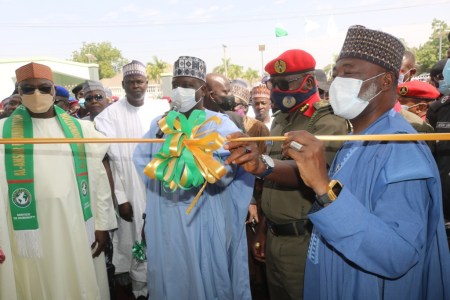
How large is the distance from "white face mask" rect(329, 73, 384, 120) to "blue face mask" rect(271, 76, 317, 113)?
0.85 metres

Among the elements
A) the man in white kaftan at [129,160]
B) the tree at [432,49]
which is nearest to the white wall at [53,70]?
the man in white kaftan at [129,160]

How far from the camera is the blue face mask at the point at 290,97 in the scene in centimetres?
252

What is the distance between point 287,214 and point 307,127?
65cm

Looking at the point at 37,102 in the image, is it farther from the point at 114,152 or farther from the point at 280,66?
the point at 280,66

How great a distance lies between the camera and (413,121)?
2.87 metres

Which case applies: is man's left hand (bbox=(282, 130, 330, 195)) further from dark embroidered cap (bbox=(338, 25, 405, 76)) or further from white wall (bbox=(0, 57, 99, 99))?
white wall (bbox=(0, 57, 99, 99))

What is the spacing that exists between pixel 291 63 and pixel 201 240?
5.01 ft

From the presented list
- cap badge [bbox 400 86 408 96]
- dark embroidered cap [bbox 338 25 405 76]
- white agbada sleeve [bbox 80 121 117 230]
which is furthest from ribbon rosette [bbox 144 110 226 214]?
→ cap badge [bbox 400 86 408 96]

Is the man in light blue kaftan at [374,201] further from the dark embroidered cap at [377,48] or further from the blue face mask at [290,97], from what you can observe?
the blue face mask at [290,97]

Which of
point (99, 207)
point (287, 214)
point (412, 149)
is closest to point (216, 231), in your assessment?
point (287, 214)

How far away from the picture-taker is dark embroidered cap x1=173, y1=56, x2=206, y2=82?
2883 millimetres

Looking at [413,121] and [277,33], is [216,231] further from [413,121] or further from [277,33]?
[277,33]

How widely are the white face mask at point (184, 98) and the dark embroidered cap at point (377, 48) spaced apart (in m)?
1.50

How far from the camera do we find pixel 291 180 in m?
2.12
